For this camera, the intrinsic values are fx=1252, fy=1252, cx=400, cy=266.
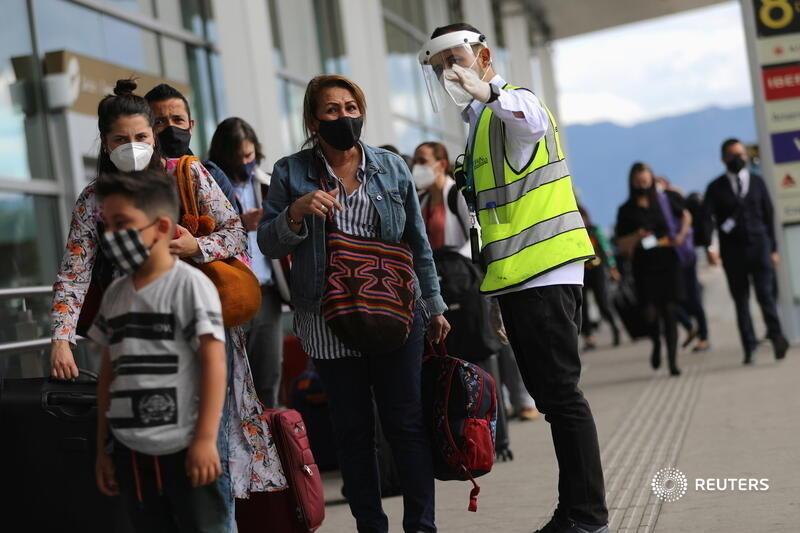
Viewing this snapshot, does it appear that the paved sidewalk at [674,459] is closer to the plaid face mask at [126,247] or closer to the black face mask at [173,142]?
the black face mask at [173,142]

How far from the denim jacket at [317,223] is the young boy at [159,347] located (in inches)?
44.9

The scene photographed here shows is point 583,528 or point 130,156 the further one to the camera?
point 583,528

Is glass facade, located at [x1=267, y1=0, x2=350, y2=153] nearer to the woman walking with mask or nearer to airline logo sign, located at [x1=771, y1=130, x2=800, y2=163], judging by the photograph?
the woman walking with mask

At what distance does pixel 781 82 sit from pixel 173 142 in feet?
30.1

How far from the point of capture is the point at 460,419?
177 inches

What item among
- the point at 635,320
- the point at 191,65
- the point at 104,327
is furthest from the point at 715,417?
the point at 635,320

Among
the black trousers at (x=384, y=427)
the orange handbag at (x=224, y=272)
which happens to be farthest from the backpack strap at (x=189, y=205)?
the black trousers at (x=384, y=427)

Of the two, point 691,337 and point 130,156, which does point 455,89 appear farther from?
point 691,337

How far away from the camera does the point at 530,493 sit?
19.4ft

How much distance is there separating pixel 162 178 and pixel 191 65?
9026 mm

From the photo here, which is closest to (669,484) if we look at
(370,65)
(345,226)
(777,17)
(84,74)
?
(345,226)

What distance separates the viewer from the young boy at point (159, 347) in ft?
10.4

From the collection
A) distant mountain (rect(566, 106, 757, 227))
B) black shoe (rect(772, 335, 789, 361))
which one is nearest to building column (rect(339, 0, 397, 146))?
black shoe (rect(772, 335, 789, 361))

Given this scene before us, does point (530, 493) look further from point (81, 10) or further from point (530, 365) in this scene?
point (81, 10)
